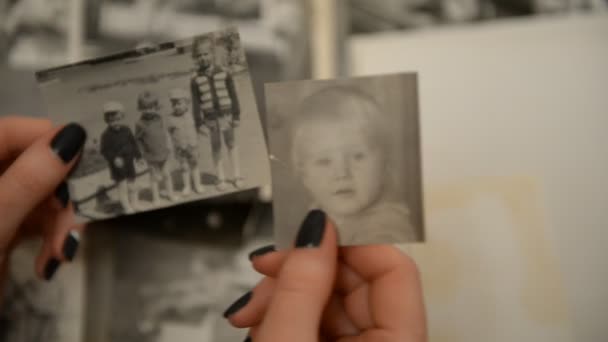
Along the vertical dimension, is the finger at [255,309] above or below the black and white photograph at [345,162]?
below

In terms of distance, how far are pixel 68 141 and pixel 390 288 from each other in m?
0.35

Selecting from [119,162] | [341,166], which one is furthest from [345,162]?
[119,162]

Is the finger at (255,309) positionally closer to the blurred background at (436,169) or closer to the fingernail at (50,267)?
the blurred background at (436,169)

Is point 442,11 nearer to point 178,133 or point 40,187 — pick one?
point 178,133

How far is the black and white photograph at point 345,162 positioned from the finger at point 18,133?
272 mm

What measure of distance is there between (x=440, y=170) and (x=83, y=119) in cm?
43

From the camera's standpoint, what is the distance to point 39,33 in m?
0.65

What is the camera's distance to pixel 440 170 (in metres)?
0.61

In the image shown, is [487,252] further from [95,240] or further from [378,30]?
[95,240]

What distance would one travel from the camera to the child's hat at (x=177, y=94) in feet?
1.57

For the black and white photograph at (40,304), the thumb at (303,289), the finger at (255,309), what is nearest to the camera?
the thumb at (303,289)

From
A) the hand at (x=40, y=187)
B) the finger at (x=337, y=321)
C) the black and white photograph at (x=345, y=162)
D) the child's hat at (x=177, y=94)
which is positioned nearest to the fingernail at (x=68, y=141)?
the hand at (x=40, y=187)

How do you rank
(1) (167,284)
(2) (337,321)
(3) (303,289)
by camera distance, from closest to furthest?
Answer: (3) (303,289), (2) (337,321), (1) (167,284)

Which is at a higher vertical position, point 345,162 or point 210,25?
point 210,25
